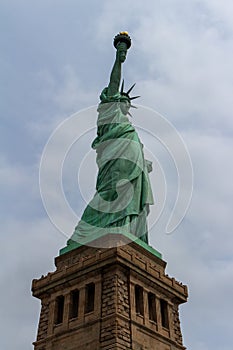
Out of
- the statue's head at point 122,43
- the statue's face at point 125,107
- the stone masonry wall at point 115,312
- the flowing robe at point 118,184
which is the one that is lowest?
the stone masonry wall at point 115,312

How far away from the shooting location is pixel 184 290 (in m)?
30.8

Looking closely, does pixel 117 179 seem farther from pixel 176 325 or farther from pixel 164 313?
pixel 176 325

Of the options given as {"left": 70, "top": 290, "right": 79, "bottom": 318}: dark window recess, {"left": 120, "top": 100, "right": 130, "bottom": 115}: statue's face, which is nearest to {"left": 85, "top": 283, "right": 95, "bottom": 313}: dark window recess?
{"left": 70, "top": 290, "right": 79, "bottom": 318}: dark window recess

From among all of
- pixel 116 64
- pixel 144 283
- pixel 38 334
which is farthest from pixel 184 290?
pixel 116 64

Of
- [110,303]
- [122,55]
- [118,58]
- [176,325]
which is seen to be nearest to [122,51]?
[122,55]

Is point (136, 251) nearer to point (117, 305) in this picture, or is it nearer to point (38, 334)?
point (117, 305)

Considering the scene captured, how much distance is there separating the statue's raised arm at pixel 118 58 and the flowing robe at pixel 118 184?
2.38 metres

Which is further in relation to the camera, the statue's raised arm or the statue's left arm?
the statue's raised arm

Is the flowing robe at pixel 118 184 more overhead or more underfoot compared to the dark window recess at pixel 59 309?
more overhead

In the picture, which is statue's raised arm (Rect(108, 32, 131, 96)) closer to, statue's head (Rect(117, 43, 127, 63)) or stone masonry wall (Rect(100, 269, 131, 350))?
statue's head (Rect(117, 43, 127, 63))


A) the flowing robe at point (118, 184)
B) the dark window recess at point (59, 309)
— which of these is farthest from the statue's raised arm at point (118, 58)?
the dark window recess at point (59, 309)

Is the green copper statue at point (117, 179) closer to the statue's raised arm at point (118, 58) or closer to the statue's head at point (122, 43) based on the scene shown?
the statue's raised arm at point (118, 58)

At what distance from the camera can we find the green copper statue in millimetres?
31823

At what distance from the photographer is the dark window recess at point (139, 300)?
2739 centimetres
